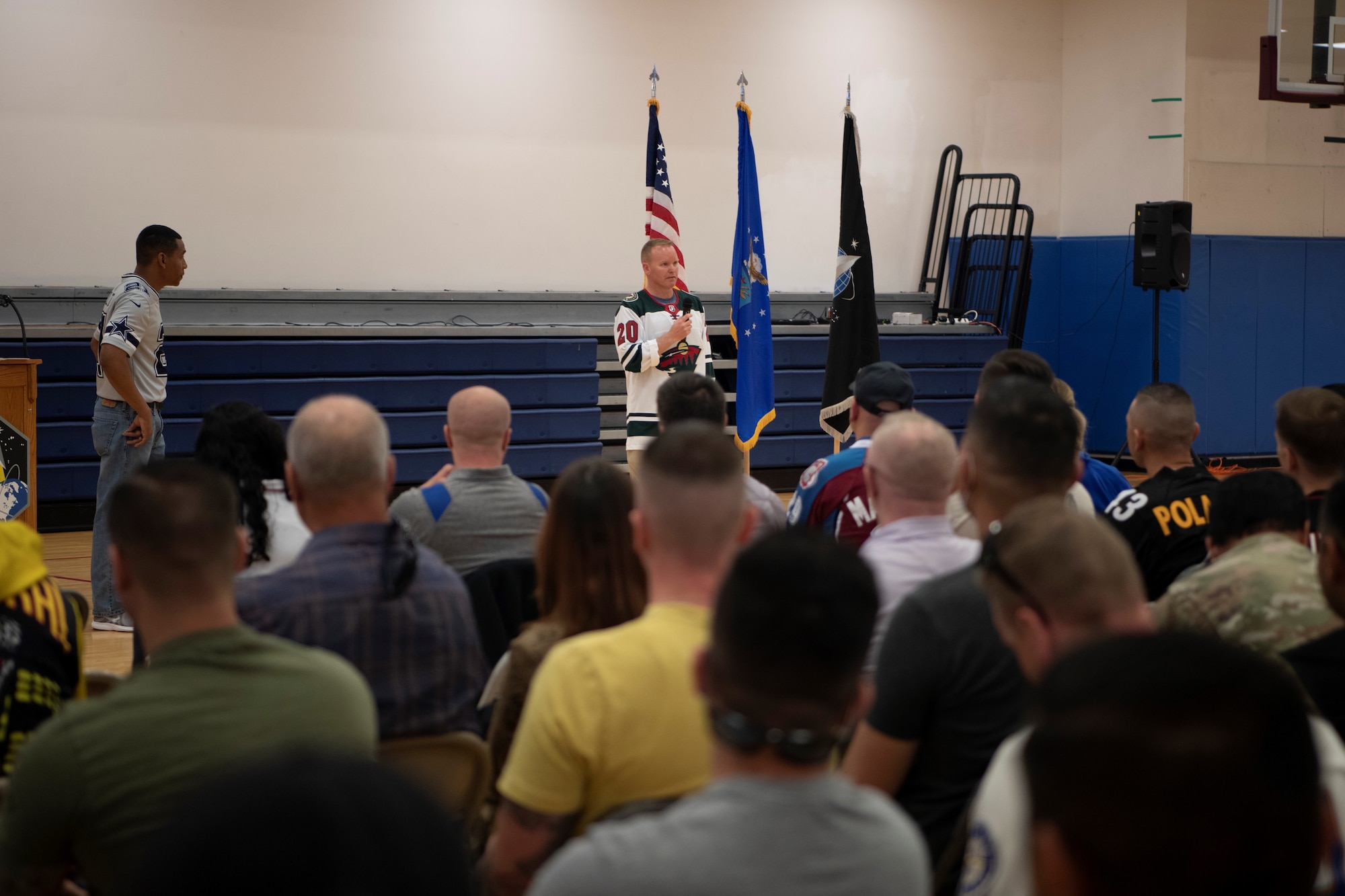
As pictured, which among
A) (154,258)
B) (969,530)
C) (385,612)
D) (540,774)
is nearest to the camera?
(540,774)

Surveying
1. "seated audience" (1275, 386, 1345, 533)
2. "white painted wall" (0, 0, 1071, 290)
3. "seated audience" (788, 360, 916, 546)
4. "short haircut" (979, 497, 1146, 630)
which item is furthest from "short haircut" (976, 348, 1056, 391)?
"white painted wall" (0, 0, 1071, 290)

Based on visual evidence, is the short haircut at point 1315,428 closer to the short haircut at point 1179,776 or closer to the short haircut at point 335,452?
the short haircut at point 335,452

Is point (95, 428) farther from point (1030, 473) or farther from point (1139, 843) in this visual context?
point (1139, 843)

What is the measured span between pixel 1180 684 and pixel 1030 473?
58.0 inches

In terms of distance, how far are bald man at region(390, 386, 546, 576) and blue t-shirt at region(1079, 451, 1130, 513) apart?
1708mm

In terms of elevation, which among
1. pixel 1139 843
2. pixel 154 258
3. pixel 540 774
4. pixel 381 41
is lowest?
pixel 540 774

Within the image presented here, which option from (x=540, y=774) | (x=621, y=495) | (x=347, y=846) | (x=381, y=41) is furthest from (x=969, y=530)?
(x=381, y=41)

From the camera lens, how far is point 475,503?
3213mm

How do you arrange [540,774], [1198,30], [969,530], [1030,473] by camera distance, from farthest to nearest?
1. [1198,30]
2. [969,530]
3. [1030,473]
4. [540,774]

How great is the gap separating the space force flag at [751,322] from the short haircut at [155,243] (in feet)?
9.02

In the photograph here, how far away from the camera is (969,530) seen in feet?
11.4

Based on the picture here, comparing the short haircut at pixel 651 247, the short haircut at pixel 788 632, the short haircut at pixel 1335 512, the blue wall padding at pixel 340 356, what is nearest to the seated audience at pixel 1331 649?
the short haircut at pixel 1335 512

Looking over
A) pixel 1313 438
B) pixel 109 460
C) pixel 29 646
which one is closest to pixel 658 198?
pixel 109 460

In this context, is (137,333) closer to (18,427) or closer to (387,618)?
(18,427)
